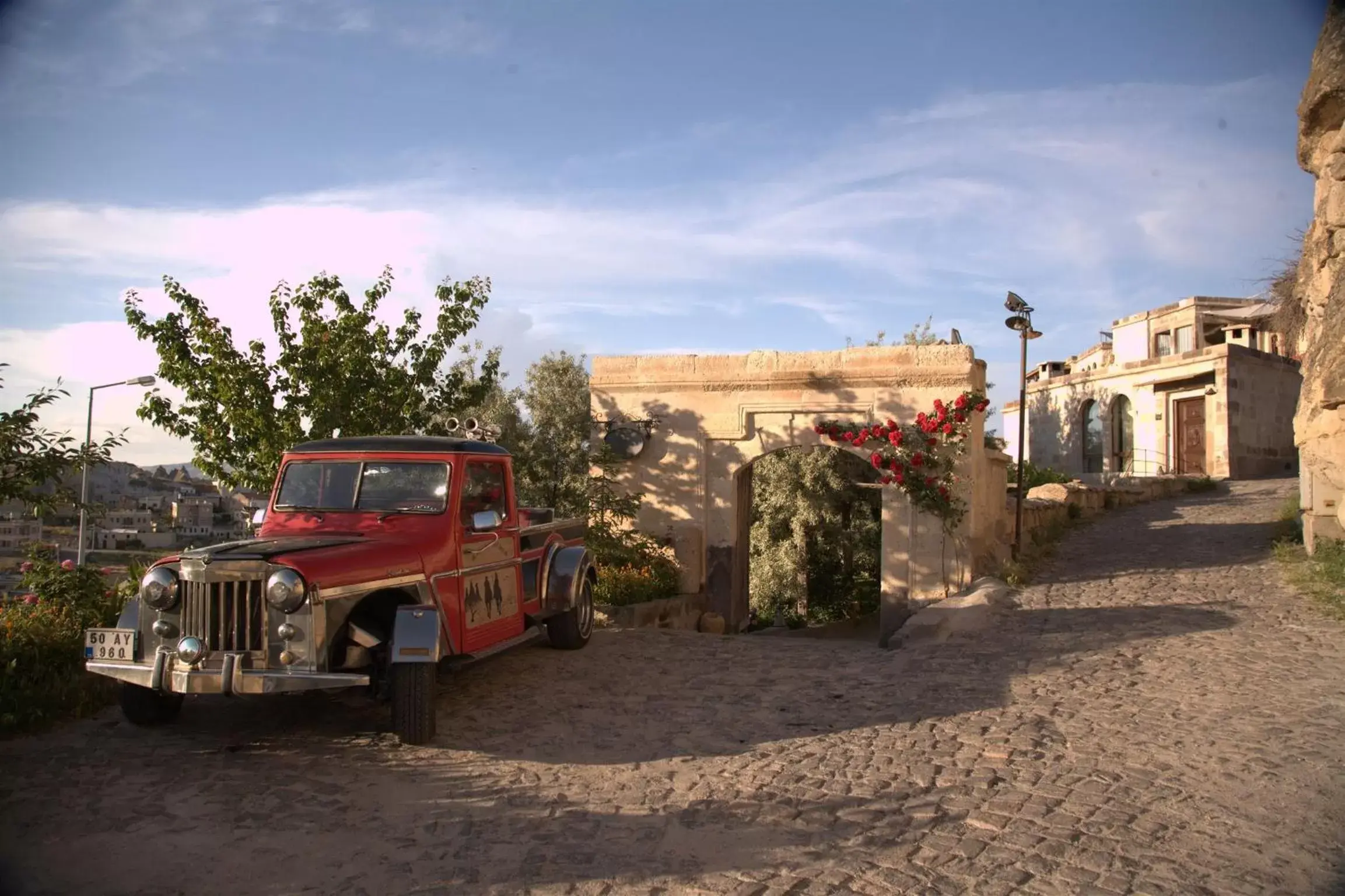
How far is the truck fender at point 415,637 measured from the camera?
18.7 ft

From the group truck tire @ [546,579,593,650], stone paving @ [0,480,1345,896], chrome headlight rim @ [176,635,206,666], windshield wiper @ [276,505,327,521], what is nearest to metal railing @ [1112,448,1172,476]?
stone paving @ [0,480,1345,896]

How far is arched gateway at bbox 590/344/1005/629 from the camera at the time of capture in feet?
38.8

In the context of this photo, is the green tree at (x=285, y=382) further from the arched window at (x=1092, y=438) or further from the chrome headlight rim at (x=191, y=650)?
the arched window at (x=1092, y=438)

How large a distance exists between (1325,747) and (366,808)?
566 cm

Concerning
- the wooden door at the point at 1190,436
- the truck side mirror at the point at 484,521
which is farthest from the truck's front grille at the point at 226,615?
the wooden door at the point at 1190,436

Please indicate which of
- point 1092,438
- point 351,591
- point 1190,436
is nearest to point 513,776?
point 351,591

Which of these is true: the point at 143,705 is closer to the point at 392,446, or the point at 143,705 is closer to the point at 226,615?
the point at 226,615

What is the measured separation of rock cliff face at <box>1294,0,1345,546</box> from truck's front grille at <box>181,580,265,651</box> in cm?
1104

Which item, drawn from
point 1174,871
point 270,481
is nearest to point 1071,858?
point 1174,871

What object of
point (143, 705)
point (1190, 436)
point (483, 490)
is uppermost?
point (1190, 436)

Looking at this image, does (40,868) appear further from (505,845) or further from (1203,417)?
(1203,417)

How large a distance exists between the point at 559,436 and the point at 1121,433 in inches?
673

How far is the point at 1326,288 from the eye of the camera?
455 inches

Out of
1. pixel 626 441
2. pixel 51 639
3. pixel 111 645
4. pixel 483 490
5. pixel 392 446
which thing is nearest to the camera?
pixel 111 645
